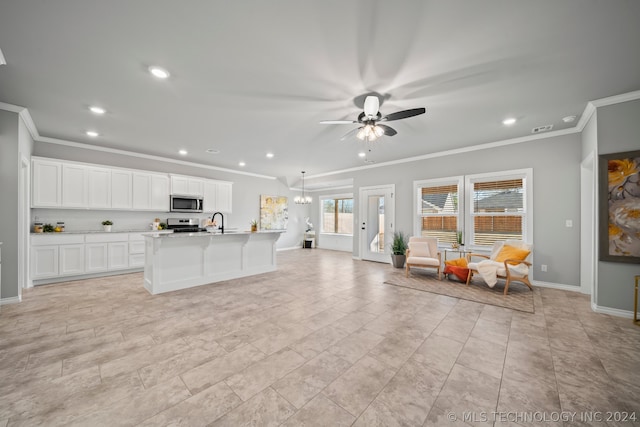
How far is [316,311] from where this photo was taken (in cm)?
335

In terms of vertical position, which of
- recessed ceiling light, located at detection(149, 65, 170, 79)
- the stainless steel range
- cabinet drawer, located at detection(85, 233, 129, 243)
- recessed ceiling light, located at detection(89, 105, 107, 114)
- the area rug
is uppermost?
recessed ceiling light, located at detection(149, 65, 170, 79)

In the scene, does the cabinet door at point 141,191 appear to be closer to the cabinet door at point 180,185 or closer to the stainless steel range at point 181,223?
the cabinet door at point 180,185

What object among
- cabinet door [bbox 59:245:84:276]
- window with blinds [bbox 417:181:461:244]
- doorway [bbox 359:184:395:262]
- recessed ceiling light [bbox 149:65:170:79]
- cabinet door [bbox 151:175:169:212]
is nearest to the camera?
recessed ceiling light [bbox 149:65:170:79]

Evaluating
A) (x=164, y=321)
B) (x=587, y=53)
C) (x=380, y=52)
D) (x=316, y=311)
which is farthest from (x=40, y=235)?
(x=587, y=53)

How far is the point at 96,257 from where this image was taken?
16.6 ft

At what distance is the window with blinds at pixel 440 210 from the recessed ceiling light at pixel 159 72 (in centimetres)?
550

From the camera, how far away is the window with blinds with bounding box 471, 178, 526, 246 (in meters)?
4.92

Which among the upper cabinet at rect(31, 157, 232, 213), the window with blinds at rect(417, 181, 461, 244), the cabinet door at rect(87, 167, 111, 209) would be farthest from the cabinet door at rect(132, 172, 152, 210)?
the window with blinds at rect(417, 181, 461, 244)

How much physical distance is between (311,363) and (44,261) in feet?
18.1

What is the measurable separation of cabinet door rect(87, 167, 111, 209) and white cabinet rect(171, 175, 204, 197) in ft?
4.16

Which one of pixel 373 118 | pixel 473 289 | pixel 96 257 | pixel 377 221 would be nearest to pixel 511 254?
pixel 473 289

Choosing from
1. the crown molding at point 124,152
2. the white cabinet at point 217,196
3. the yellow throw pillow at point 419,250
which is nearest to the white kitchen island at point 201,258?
the white cabinet at point 217,196

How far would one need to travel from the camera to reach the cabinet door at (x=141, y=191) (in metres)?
5.76

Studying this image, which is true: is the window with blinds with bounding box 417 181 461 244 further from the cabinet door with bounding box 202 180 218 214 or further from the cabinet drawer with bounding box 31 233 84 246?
the cabinet drawer with bounding box 31 233 84 246
